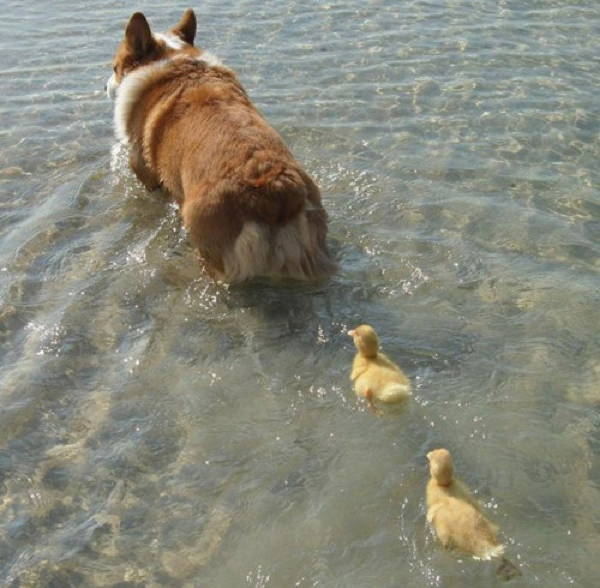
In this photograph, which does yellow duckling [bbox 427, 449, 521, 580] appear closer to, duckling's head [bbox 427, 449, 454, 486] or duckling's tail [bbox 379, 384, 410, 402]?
duckling's head [bbox 427, 449, 454, 486]

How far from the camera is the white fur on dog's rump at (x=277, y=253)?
4.41 m

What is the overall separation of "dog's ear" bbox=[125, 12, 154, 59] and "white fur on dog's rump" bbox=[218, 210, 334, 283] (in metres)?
2.18

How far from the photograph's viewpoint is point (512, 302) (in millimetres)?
4297

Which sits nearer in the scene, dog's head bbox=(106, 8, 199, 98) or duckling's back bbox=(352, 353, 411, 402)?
duckling's back bbox=(352, 353, 411, 402)

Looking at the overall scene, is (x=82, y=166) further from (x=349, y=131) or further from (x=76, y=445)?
(x=76, y=445)

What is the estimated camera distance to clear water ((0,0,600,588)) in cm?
303

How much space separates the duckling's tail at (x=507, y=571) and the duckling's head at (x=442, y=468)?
14.5 inches

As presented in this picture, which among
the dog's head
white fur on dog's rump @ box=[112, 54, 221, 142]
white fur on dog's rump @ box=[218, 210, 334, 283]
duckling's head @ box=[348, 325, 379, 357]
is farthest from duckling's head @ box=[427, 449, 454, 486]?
the dog's head

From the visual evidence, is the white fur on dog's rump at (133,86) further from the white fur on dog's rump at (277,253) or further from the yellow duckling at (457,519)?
the yellow duckling at (457,519)

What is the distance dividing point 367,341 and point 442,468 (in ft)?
2.85

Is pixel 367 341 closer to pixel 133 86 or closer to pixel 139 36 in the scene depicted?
pixel 133 86

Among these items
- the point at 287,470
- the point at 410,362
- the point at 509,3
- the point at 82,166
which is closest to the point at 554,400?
the point at 410,362

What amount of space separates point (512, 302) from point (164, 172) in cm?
248

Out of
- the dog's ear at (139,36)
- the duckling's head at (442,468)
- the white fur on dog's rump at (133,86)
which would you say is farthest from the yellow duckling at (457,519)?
the dog's ear at (139,36)
